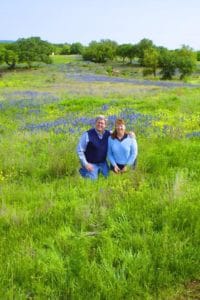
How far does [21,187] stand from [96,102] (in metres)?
12.7

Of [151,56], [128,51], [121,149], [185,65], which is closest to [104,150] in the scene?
[121,149]

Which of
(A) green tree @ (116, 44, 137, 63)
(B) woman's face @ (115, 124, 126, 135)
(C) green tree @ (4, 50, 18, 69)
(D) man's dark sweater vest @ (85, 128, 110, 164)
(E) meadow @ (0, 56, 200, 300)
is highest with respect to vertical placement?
(A) green tree @ (116, 44, 137, 63)

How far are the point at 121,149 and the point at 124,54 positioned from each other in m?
71.5

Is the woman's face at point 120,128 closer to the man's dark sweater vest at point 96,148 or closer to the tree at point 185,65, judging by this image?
the man's dark sweater vest at point 96,148

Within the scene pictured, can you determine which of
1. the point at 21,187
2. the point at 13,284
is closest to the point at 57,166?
the point at 21,187

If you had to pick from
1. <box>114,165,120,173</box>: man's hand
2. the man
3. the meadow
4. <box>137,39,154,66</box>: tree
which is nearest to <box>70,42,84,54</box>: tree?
<box>137,39,154,66</box>: tree

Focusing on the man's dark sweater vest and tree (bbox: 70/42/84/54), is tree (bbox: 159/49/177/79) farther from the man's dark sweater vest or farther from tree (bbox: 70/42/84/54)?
tree (bbox: 70/42/84/54)

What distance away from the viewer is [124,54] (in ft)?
253

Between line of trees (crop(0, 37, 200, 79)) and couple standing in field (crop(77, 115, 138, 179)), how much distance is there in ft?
145

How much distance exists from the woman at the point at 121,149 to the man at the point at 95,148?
14cm

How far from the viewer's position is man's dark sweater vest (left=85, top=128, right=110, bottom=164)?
304 inches

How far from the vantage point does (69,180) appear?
285 inches

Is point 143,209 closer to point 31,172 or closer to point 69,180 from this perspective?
point 69,180

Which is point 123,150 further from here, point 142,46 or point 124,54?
point 124,54
